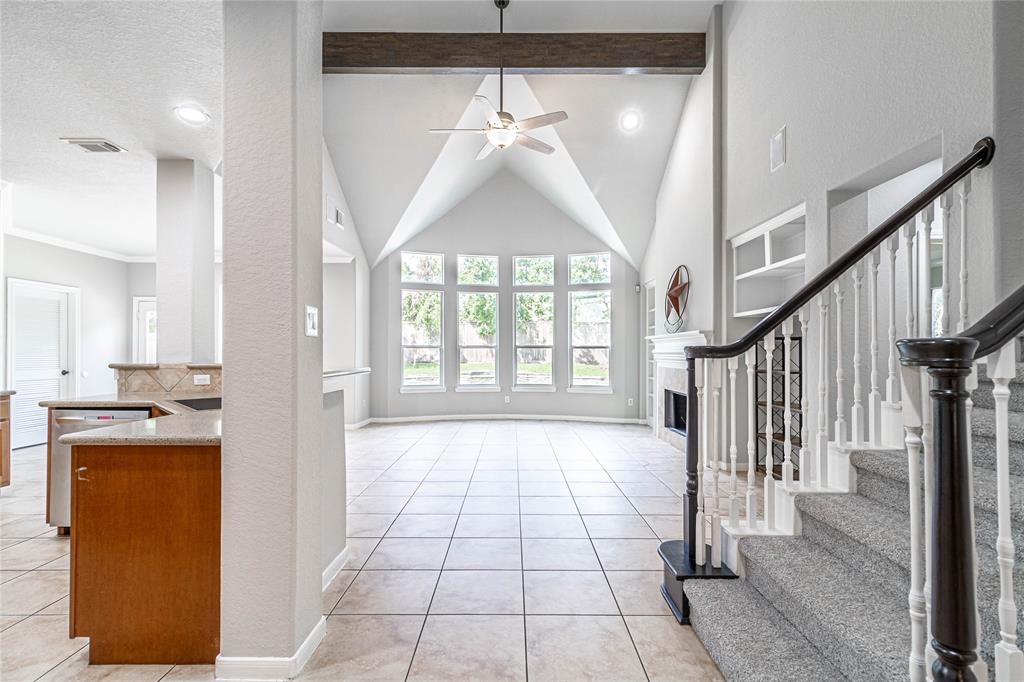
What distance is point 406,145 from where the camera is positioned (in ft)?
19.5

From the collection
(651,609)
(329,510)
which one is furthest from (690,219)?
(329,510)

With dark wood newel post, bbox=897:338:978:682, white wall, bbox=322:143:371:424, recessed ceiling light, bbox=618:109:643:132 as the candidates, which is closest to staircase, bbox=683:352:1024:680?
dark wood newel post, bbox=897:338:978:682

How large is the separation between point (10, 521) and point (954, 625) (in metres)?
5.07

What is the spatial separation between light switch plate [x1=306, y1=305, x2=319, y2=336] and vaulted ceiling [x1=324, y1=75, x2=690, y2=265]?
4279 mm

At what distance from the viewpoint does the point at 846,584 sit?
166 cm

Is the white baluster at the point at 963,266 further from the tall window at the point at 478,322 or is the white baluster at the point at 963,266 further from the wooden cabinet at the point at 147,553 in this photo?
the tall window at the point at 478,322

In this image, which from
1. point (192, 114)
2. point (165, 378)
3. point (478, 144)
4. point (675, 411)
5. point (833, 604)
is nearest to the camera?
point (833, 604)

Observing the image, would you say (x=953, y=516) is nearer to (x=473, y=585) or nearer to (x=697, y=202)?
(x=473, y=585)

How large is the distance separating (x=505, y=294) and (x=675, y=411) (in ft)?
11.3

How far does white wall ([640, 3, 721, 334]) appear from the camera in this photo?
15.4 ft

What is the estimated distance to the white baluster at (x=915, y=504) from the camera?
3.35ft

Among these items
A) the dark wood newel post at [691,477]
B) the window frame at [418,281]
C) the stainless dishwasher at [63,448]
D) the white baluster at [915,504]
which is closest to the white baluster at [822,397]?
the dark wood newel post at [691,477]

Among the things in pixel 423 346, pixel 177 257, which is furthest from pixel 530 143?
pixel 423 346

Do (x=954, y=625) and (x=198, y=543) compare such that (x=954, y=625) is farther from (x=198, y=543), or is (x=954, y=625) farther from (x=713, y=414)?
(x=198, y=543)
